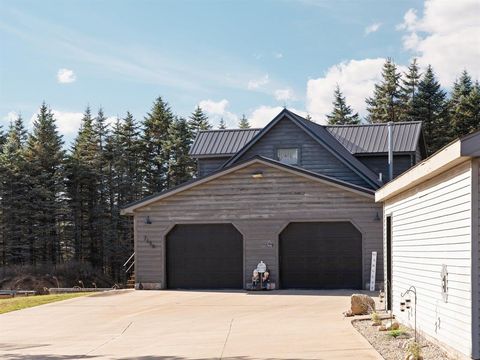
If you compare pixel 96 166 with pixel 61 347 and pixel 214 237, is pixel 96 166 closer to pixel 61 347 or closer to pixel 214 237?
pixel 214 237

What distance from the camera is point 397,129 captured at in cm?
3014

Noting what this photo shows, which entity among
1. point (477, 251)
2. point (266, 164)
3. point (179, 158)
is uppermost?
point (179, 158)

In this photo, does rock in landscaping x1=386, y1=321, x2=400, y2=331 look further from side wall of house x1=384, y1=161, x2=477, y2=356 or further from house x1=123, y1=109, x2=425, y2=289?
house x1=123, y1=109, x2=425, y2=289

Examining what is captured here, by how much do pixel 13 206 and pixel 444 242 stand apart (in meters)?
42.5

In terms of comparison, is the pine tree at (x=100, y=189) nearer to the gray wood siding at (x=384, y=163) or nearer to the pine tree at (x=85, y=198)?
the pine tree at (x=85, y=198)

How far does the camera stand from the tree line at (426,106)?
5075 centimetres

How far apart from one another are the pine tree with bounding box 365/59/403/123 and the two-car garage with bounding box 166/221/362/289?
34694 mm

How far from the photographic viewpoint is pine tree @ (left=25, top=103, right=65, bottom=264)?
48.2 metres

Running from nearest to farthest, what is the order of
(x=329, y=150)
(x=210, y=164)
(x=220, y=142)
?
(x=329, y=150) < (x=210, y=164) < (x=220, y=142)

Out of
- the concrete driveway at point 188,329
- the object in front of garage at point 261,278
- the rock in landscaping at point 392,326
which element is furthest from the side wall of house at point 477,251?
the object in front of garage at point 261,278

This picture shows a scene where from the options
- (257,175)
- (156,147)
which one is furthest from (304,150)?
(156,147)

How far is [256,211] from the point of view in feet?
74.7

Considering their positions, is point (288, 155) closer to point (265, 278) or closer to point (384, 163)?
point (384, 163)

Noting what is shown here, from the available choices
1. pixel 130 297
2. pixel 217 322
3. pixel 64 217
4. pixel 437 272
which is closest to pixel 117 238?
pixel 64 217
